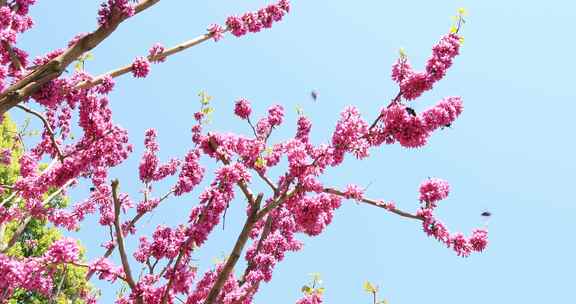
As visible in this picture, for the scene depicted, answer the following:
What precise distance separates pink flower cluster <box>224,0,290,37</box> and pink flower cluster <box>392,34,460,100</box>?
290 cm

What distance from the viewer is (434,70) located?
5.27 meters

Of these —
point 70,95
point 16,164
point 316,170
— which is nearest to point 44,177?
point 70,95

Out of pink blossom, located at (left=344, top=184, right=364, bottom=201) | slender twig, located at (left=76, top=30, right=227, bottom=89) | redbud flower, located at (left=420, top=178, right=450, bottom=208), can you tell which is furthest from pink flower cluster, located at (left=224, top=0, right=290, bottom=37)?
redbud flower, located at (left=420, top=178, right=450, bottom=208)

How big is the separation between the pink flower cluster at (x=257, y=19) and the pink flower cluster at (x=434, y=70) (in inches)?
114

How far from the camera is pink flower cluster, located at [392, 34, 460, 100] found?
5264 millimetres

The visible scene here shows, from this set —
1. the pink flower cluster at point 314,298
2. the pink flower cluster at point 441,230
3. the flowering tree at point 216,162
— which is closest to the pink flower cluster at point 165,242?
the flowering tree at point 216,162

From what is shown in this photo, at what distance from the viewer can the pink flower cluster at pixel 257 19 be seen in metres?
7.21

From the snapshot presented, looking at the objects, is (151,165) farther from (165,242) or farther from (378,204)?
(378,204)

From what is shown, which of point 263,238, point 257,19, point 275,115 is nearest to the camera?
point 263,238

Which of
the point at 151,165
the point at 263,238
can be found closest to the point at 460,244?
the point at 263,238

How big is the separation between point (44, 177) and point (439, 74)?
5107 mm

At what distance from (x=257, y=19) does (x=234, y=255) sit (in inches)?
148

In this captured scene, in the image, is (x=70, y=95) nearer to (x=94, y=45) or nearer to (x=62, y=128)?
(x=94, y=45)

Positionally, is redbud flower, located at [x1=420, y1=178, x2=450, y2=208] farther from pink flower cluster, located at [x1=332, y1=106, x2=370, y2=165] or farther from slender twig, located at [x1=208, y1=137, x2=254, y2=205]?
slender twig, located at [x1=208, y1=137, x2=254, y2=205]
